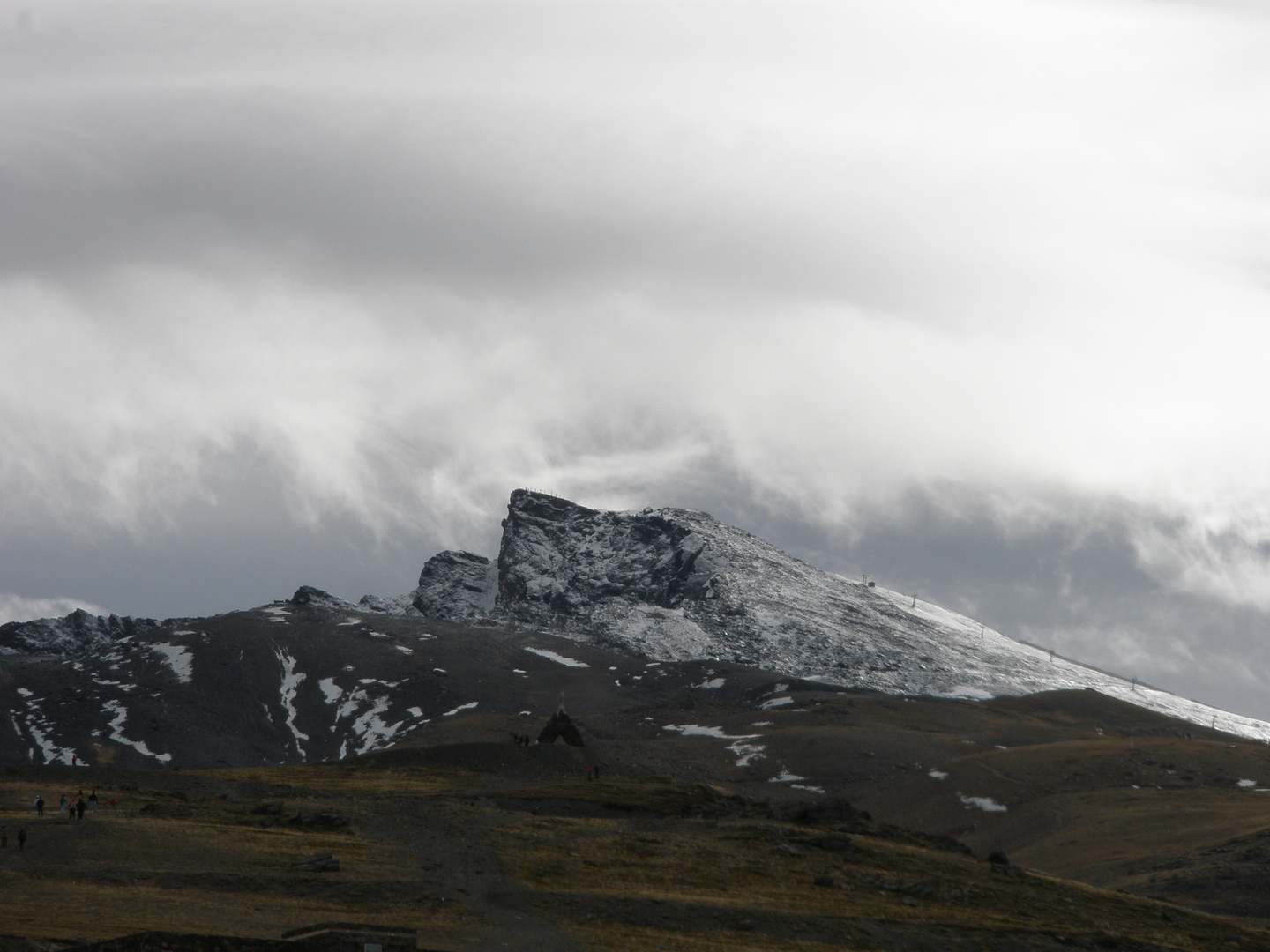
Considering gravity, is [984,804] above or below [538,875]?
above

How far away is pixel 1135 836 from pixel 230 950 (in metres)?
94.5

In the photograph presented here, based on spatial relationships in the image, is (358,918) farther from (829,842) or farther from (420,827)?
(829,842)

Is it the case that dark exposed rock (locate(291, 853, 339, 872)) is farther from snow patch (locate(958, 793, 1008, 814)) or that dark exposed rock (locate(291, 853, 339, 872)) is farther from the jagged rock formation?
snow patch (locate(958, 793, 1008, 814))

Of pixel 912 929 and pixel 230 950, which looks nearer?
pixel 230 950

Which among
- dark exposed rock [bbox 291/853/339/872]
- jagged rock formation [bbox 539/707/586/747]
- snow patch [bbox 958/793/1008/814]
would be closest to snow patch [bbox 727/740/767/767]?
snow patch [bbox 958/793/1008/814]

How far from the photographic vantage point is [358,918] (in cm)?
5275

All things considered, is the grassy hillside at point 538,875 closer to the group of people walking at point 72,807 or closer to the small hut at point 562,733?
the group of people walking at point 72,807

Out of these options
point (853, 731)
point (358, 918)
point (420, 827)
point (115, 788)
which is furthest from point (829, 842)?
point (853, 731)

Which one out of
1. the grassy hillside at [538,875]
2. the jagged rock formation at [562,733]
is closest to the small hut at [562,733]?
the jagged rock formation at [562,733]

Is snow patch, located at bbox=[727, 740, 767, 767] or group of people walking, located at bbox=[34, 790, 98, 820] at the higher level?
snow patch, located at bbox=[727, 740, 767, 767]

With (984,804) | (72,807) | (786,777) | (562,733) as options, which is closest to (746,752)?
(786,777)

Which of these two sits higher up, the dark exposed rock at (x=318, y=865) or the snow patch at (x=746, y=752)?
the snow patch at (x=746, y=752)

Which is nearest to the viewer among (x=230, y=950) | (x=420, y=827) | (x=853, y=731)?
(x=230, y=950)

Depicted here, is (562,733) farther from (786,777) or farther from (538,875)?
(538,875)
